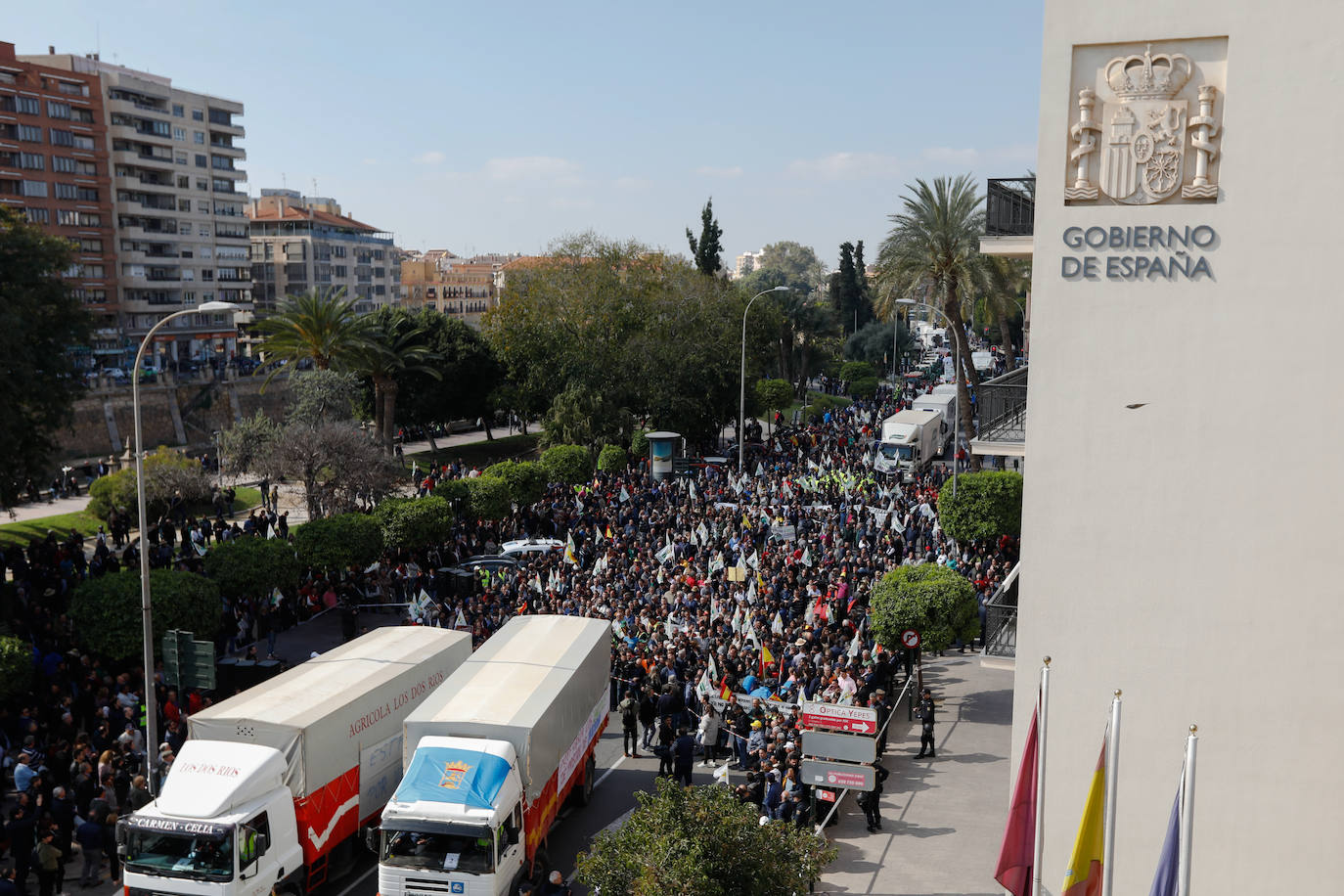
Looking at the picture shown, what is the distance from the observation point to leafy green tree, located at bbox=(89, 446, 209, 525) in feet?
119

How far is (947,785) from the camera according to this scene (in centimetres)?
1753

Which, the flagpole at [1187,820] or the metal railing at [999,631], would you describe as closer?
the flagpole at [1187,820]

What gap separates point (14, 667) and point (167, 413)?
150ft

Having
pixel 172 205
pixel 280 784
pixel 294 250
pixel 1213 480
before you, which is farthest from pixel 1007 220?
pixel 294 250

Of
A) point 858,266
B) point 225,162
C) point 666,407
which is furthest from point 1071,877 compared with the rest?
point 858,266

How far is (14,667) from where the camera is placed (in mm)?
18047

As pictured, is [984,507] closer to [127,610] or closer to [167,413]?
[127,610]

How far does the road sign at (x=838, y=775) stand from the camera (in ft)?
47.7

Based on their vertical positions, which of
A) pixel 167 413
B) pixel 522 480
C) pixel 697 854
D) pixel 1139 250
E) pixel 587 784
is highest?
pixel 1139 250

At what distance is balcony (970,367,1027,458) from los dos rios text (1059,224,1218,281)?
12.7 ft

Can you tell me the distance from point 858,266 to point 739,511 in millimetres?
85367

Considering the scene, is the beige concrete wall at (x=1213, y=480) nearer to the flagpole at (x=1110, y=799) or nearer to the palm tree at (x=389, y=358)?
the flagpole at (x=1110, y=799)

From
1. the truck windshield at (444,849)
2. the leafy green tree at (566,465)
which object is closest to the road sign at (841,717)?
the truck windshield at (444,849)

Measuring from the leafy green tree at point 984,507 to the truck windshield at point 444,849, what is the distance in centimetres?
1945
